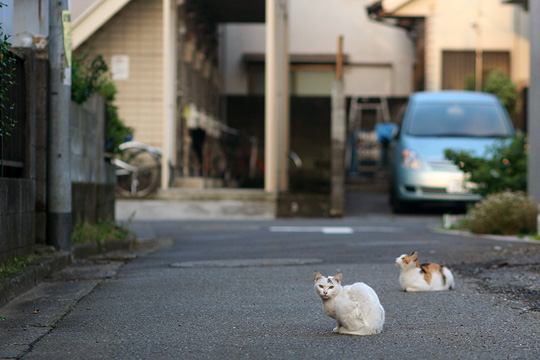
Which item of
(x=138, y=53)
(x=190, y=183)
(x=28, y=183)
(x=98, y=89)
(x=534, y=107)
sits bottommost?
(x=190, y=183)

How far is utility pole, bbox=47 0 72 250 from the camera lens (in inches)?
418

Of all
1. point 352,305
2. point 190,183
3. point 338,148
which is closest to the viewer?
point 352,305

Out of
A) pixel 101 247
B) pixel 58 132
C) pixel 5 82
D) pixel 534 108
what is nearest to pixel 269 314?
pixel 5 82

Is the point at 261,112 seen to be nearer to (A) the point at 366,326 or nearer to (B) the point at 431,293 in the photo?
(B) the point at 431,293

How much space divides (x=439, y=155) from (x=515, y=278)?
39.0 feet

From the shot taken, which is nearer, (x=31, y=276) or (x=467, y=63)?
(x=31, y=276)

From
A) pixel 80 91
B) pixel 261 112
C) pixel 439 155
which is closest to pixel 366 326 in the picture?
pixel 80 91

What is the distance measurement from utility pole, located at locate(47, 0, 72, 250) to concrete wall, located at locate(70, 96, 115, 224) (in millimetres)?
1024

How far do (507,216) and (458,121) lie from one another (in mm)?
7662

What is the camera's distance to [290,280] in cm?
923

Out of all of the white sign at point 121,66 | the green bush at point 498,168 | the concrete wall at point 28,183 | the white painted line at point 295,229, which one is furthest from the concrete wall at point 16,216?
the white sign at point 121,66

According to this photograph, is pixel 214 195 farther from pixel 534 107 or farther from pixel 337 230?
pixel 534 107

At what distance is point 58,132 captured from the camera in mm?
10648

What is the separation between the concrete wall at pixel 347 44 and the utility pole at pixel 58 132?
20.4 m
